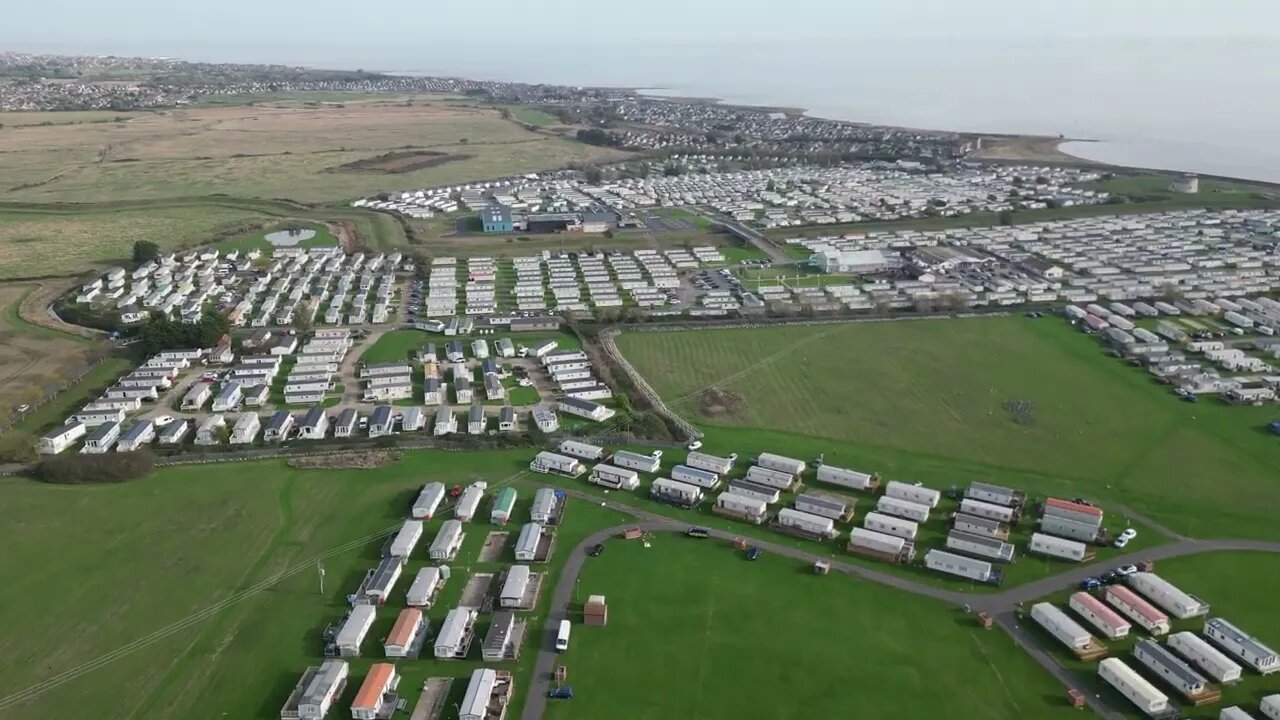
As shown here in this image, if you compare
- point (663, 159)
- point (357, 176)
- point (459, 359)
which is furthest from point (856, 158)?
point (459, 359)

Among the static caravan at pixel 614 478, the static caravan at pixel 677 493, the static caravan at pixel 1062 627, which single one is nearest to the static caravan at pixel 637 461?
the static caravan at pixel 614 478

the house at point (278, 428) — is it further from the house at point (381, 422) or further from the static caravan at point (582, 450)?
the static caravan at point (582, 450)

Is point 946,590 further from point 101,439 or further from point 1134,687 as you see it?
point 101,439

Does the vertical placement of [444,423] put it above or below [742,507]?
below

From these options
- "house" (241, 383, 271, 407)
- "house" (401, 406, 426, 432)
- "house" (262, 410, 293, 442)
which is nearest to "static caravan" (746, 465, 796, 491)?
"house" (401, 406, 426, 432)

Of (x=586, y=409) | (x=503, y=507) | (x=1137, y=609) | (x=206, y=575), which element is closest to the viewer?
(x=1137, y=609)

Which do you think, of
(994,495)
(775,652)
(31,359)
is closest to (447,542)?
(775,652)
